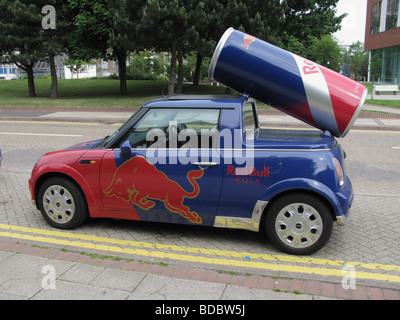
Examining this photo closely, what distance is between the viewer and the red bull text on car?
417cm

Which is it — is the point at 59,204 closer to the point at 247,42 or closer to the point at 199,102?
the point at 199,102

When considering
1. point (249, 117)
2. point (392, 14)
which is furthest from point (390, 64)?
point (249, 117)

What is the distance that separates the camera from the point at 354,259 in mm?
4207

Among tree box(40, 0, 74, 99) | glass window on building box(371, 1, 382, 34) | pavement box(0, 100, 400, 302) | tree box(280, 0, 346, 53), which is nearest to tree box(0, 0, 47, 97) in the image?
tree box(40, 0, 74, 99)

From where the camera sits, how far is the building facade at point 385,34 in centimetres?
5512

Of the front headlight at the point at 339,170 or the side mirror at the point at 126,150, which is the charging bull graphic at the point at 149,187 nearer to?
the side mirror at the point at 126,150

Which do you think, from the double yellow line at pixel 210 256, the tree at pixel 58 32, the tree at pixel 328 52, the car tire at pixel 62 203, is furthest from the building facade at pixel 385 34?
the car tire at pixel 62 203

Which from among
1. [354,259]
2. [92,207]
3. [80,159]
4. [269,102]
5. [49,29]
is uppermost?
[49,29]

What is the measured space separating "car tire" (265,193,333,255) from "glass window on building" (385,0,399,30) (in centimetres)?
5908

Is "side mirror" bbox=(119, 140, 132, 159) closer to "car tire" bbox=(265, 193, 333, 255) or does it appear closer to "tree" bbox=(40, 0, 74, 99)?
"car tire" bbox=(265, 193, 333, 255)

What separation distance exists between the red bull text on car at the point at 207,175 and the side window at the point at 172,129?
1cm
